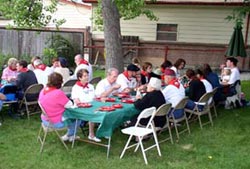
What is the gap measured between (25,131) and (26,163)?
1682 millimetres

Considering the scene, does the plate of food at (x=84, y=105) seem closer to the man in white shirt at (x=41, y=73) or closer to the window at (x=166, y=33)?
the man in white shirt at (x=41, y=73)

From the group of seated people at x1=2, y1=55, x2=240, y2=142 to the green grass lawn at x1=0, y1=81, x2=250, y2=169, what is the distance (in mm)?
462

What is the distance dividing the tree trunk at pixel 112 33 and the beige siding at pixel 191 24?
8172 mm

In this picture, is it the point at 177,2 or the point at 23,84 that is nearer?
the point at 23,84

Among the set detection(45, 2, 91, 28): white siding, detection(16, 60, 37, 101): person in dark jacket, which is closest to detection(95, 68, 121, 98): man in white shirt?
detection(16, 60, 37, 101): person in dark jacket

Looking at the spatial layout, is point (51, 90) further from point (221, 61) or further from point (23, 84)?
point (221, 61)

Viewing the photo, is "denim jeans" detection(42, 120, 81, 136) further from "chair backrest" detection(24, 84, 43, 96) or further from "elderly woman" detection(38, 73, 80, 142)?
"chair backrest" detection(24, 84, 43, 96)

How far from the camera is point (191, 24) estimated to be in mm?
17203

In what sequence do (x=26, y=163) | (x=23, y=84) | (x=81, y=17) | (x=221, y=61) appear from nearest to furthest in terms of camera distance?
1. (x=26, y=163)
2. (x=23, y=84)
3. (x=221, y=61)
4. (x=81, y=17)

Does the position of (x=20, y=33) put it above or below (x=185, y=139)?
A: above

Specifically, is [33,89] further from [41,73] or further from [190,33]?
[190,33]

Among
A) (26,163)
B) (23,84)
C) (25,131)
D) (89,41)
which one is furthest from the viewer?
(89,41)

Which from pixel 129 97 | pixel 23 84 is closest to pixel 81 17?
pixel 23 84

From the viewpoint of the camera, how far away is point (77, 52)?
17094mm
